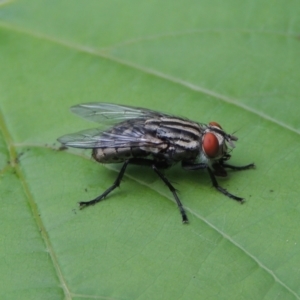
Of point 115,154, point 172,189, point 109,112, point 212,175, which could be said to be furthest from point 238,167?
point 109,112

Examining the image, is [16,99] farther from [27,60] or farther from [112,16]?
[112,16]

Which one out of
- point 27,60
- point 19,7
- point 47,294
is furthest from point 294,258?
point 19,7

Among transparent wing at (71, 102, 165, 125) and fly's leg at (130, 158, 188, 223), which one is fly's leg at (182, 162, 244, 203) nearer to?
fly's leg at (130, 158, 188, 223)

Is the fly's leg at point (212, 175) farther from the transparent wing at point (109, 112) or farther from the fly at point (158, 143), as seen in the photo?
the transparent wing at point (109, 112)

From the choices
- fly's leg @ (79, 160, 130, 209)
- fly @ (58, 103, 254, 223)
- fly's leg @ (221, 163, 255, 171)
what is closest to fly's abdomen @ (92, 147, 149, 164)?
fly @ (58, 103, 254, 223)

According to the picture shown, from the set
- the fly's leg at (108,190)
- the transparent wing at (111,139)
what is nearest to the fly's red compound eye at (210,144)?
the transparent wing at (111,139)

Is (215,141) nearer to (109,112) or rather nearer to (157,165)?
(157,165)

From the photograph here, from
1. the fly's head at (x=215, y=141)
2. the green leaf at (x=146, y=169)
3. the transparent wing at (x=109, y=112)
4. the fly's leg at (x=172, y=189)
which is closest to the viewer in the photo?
the green leaf at (x=146, y=169)
